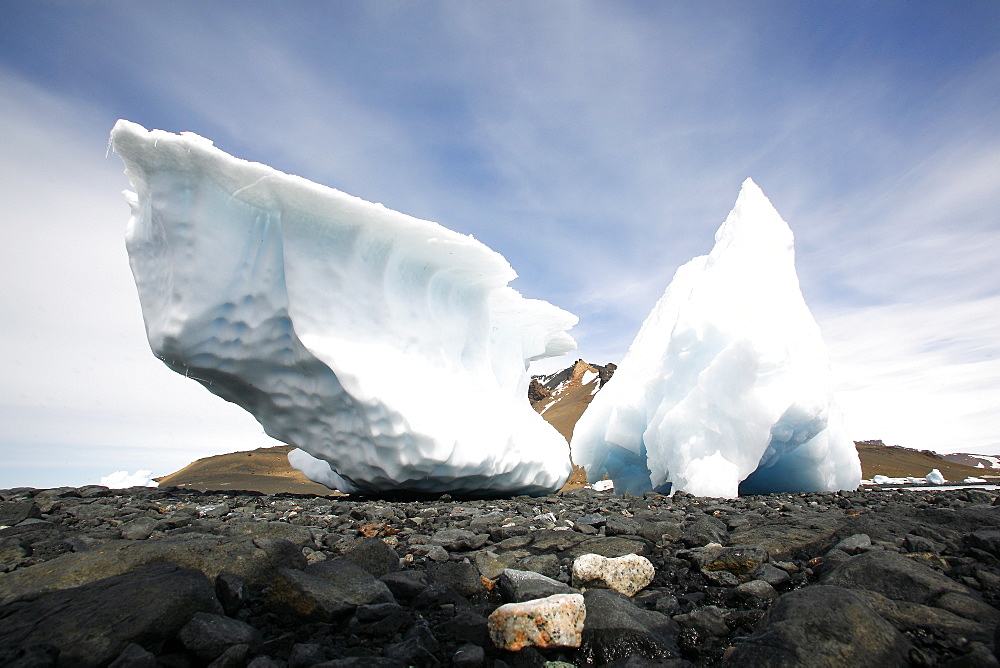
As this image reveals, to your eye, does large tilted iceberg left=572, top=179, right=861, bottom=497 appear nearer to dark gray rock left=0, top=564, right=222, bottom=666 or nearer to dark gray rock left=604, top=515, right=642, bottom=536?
dark gray rock left=604, top=515, right=642, bottom=536

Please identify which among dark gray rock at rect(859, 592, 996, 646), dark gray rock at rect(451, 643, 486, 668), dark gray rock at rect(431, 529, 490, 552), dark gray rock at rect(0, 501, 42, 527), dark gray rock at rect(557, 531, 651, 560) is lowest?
dark gray rock at rect(451, 643, 486, 668)

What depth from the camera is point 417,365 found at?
795 cm

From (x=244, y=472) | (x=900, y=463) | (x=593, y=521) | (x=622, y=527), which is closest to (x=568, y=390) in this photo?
(x=900, y=463)

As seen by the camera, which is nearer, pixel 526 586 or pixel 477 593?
pixel 526 586

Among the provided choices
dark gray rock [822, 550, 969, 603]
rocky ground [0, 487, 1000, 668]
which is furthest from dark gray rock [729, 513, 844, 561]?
dark gray rock [822, 550, 969, 603]

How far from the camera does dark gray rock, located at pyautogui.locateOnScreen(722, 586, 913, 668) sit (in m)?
2.14

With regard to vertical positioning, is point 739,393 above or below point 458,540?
above

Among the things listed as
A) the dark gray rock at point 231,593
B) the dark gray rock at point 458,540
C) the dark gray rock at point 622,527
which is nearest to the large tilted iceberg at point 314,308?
the dark gray rock at point 458,540

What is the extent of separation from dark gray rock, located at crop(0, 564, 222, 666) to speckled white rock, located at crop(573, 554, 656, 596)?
2068 millimetres

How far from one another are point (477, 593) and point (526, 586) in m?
0.34

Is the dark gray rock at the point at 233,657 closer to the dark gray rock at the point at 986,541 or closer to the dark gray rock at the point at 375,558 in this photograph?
the dark gray rock at the point at 375,558

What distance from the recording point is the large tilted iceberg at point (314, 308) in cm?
671

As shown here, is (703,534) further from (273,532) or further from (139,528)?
(139,528)

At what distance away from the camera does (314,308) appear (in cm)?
717
